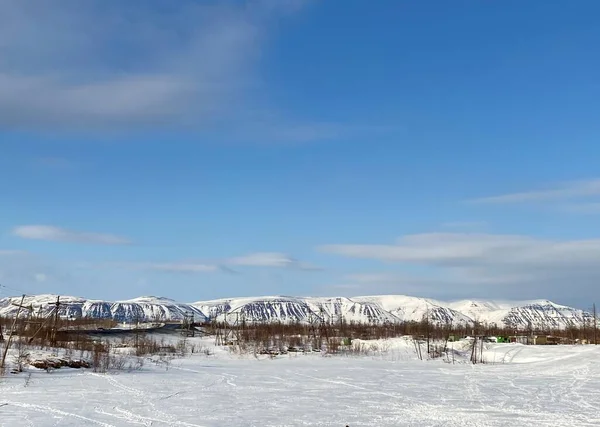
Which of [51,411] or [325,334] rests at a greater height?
[325,334]

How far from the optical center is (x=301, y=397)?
60.4ft

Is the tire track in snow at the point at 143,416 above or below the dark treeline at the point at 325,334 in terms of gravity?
below

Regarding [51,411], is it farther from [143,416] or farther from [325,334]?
[325,334]

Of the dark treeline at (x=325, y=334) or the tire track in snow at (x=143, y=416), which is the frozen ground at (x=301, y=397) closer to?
the tire track in snow at (x=143, y=416)

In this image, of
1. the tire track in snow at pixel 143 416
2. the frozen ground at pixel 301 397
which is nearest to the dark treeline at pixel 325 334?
the frozen ground at pixel 301 397

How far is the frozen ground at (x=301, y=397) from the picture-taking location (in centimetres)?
1382

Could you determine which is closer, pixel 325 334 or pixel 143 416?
pixel 143 416

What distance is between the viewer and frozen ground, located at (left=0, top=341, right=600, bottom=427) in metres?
13.8

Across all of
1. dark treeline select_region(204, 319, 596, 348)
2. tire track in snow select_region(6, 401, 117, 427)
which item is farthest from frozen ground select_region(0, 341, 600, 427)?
dark treeline select_region(204, 319, 596, 348)

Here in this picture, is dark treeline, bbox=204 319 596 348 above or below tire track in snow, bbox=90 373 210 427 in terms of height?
above

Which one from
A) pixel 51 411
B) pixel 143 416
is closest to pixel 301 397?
pixel 143 416

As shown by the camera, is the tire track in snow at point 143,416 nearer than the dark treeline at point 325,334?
Yes

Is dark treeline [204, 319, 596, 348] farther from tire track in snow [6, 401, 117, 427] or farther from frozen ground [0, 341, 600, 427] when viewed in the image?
tire track in snow [6, 401, 117, 427]

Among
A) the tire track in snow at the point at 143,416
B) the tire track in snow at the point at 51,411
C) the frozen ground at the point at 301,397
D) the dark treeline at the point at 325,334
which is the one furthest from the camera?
the dark treeline at the point at 325,334
